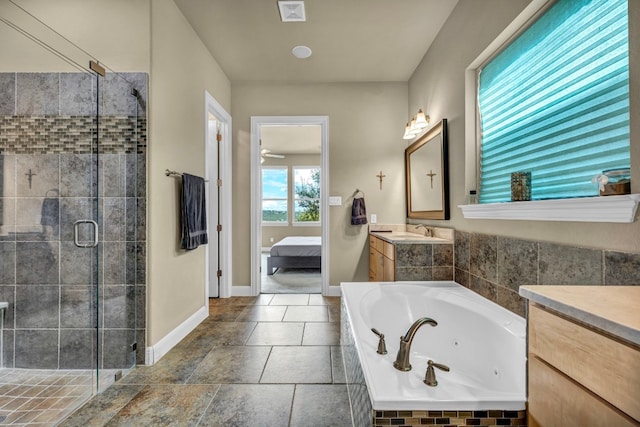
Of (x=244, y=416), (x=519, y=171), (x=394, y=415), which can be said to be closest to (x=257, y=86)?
(x=519, y=171)

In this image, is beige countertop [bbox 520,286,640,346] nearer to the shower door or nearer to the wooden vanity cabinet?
the wooden vanity cabinet

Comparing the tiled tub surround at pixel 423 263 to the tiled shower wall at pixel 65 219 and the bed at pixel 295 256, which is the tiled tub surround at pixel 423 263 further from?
the bed at pixel 295 256

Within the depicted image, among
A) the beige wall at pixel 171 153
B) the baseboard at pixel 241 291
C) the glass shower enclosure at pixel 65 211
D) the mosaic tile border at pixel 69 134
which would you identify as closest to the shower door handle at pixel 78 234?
the glass shower enclosure at pixel 65 211

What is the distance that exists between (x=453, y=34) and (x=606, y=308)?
97.7 inches

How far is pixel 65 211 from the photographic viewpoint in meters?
1.93

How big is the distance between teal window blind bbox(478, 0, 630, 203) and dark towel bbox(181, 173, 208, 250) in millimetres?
2322

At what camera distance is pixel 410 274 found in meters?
2.44

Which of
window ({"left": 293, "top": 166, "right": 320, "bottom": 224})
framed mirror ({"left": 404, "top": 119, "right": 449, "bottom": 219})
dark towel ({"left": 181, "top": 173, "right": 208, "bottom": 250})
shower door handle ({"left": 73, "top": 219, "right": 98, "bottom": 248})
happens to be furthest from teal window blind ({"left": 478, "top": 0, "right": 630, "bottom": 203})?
window ({"left": 293, "top": 166, "right": 320, "bottom": 224})

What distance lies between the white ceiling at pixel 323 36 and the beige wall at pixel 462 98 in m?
0.21

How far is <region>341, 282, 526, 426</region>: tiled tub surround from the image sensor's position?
3.13 ft

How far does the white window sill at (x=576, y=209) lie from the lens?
3.37 feet

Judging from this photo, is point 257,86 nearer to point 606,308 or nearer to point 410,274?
point 410,274

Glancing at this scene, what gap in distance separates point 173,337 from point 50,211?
1226mm

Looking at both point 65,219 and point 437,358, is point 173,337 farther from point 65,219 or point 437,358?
point 437,358
